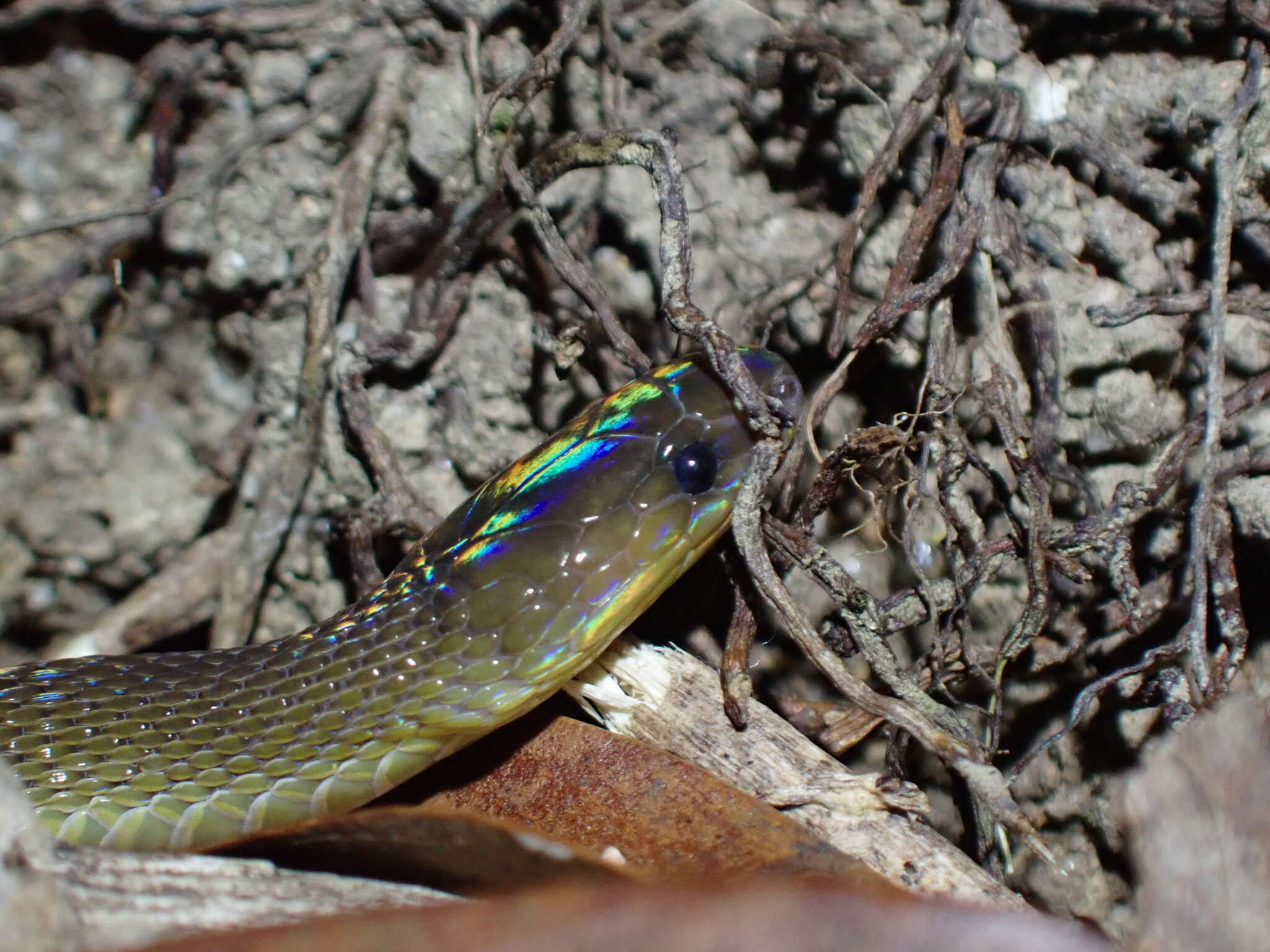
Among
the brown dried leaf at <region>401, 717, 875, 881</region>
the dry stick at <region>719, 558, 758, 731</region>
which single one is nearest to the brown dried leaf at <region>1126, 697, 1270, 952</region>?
the brown dried leaf at <region>401, 717, 875, 881</region>

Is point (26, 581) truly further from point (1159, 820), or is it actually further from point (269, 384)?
point (1159, 820)

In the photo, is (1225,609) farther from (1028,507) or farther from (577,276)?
(577,276)

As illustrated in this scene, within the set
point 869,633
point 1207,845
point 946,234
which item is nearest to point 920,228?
point 946,234

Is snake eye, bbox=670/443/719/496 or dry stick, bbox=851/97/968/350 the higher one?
dry stick, bbox=851/97/968/350

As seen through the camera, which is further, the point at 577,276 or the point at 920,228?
the point at 577,276

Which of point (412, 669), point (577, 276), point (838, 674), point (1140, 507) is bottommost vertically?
point (412, 669)

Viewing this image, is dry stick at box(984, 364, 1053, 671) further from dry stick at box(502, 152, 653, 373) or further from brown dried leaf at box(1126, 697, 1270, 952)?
dry stick at box(502, 152, 653, 373)
